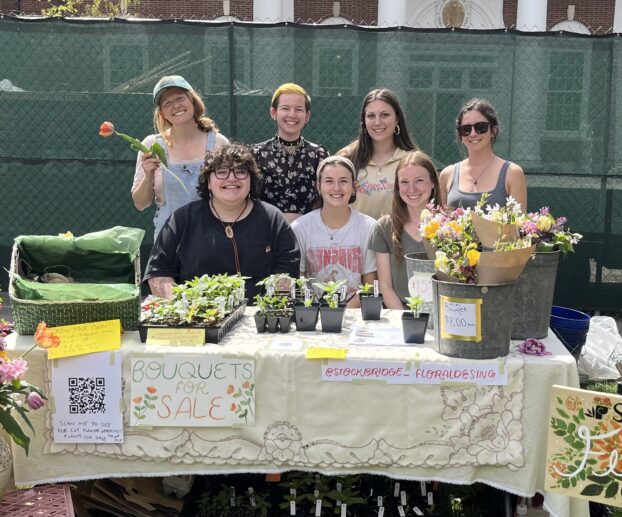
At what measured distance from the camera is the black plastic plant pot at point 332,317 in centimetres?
260

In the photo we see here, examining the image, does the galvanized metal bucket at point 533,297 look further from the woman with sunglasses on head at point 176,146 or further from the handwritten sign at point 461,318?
the woman with sunglasses on head at point 176,146

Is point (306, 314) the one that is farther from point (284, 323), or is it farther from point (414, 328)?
point (414, 328)

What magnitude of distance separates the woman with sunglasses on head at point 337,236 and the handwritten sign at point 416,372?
99 centimetres

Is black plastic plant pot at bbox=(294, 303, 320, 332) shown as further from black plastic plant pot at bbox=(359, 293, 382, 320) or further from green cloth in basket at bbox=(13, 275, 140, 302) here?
green cloth in basket at bbox=(13, 275, 140, 302)

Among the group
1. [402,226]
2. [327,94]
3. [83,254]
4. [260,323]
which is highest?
[327,94]

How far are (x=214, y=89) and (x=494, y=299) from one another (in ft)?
13.1

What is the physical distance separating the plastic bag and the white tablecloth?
1368 millimetres

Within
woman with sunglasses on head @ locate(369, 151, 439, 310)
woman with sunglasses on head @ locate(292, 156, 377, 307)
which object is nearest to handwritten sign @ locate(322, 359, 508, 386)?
woman with sunglasses on head @ locate(369, 151, 439, 310)

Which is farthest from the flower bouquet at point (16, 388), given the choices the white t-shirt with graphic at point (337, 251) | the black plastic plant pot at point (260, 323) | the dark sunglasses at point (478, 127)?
the dark sunglasses at point (478, 127)

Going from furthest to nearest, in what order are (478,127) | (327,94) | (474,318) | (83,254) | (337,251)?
(327,94)
(478,127)
(337,251)
(83,254)
(474,318)

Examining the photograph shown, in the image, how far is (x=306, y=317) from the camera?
2613 millimetres

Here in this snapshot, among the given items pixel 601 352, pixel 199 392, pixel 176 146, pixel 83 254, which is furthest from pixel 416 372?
pixel 176 146

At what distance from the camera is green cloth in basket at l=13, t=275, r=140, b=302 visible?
251cm

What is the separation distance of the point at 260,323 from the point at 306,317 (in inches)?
6.9
